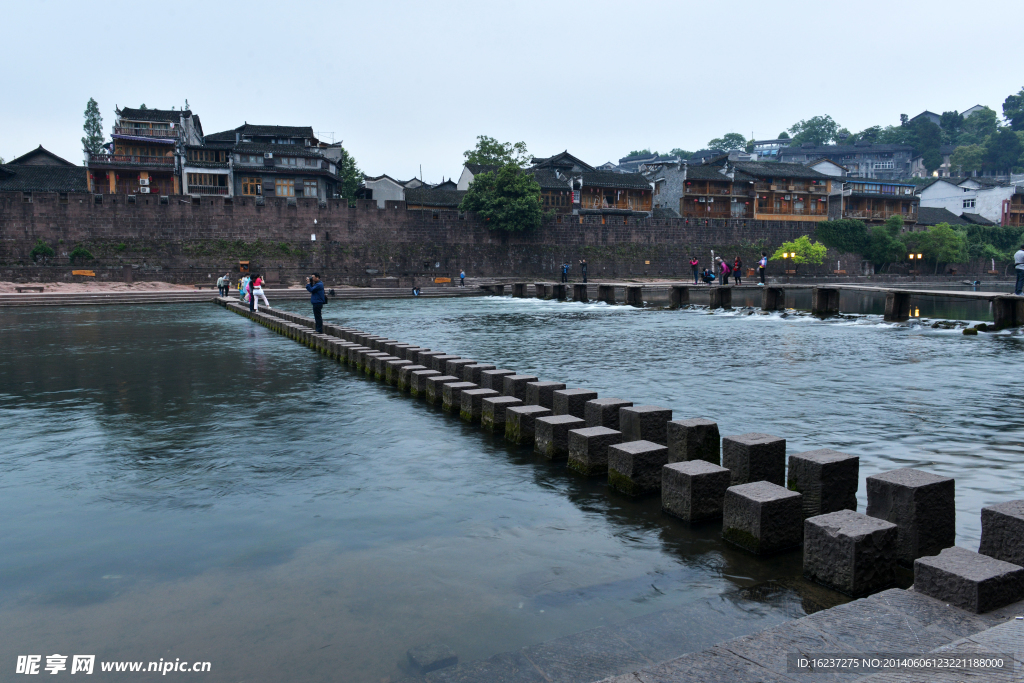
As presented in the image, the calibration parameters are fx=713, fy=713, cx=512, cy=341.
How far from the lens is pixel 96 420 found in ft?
28.7

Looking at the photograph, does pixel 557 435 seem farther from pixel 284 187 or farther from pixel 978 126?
pixel 978 126

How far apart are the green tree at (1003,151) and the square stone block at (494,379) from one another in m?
121

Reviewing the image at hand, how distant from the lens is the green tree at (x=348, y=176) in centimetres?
6575

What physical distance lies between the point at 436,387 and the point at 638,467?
4365mm

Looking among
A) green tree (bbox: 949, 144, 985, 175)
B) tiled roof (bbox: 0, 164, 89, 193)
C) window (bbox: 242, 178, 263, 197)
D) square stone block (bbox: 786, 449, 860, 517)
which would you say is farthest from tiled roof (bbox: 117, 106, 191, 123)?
green tree (bbox: 949, 144, 985, 175)

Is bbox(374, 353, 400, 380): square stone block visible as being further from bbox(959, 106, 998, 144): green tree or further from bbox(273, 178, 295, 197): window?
bbox(959, 106, 998, 144): green tree

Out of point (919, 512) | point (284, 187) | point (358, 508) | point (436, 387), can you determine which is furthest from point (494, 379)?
point (284, 187)


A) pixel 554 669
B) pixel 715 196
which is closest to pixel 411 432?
pixel 554 669

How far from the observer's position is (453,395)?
29.5 feet

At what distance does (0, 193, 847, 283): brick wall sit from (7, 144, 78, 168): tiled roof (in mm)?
13214

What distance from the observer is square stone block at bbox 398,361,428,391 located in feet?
34.1

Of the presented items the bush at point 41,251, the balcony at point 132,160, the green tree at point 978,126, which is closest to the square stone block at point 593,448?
the bush at point 41,251

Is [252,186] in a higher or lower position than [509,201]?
higher

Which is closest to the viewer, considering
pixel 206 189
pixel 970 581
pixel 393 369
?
pixel 970 581
